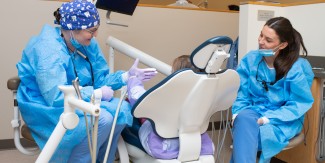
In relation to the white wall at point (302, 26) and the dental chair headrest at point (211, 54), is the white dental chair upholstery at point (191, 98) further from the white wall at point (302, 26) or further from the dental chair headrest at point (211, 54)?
the white wall at point (302, 26)

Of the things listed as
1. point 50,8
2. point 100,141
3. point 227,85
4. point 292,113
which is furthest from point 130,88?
point 50,8

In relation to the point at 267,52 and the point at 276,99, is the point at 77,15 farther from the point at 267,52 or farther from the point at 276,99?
the point at 276,99

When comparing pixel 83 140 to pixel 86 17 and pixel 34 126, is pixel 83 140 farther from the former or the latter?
pixel 86 17

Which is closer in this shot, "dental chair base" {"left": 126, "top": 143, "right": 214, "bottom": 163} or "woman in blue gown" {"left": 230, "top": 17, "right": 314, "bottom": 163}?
"dental chair base" {"left": 126, "top": 143, "right": 214, "bottom": 163}

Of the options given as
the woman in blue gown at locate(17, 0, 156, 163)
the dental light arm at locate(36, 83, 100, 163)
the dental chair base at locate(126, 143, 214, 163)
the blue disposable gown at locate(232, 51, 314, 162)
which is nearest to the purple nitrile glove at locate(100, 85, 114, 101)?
the woman in blue gown at locate(17, 0, 156, 163)

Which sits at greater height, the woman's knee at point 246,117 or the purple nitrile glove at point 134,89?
the purple nitrile glove at point 134,89

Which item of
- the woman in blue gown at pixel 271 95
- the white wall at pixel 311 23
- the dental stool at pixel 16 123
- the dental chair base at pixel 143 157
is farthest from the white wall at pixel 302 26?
the dental stool at pixel 16 123

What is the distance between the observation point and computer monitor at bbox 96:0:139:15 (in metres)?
2.30

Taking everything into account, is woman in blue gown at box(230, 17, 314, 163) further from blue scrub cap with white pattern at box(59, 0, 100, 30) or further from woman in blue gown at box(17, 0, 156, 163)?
blue scrub cap with white pattern at box(59, 0, 100, 30)

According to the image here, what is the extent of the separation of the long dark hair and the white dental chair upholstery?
68 cm

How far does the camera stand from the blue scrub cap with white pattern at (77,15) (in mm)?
1567

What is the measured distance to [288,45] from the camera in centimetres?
199

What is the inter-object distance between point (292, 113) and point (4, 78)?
201 cm

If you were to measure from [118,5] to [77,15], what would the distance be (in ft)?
2.79
